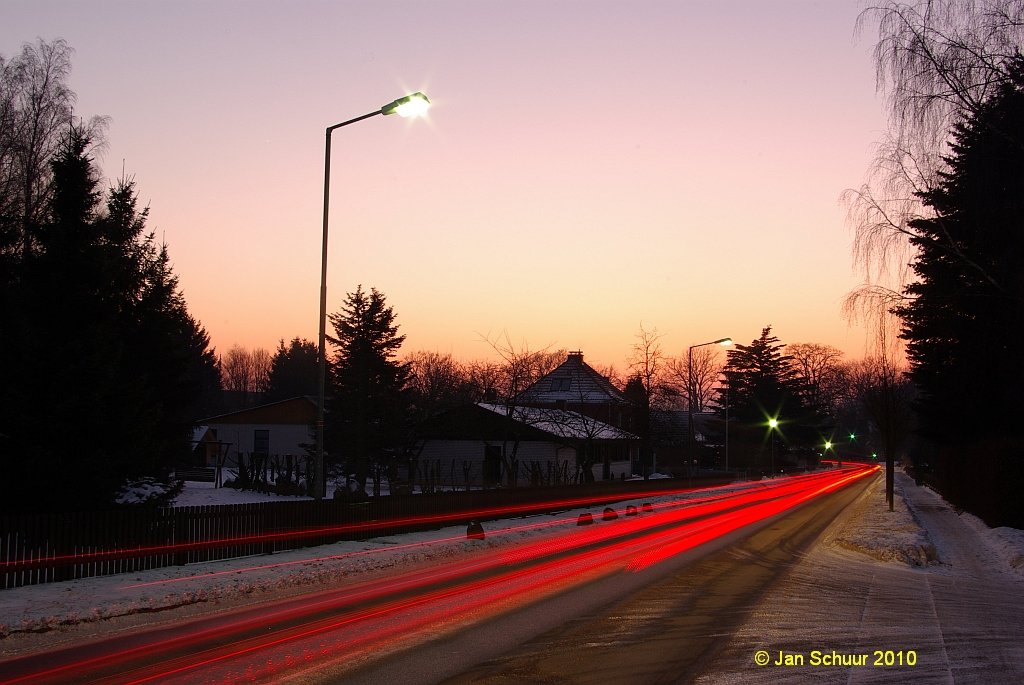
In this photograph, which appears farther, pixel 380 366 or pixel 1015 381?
pixel 380 366

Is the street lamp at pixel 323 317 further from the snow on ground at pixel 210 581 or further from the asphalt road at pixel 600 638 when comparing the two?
the asphalt road at pixel 600 638

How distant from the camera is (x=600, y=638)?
384 inches

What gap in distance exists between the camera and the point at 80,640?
9750 millimetres

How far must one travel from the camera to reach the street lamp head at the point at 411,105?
16.4 metres

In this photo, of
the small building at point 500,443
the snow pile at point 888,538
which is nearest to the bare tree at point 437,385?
the small building at point 500,443

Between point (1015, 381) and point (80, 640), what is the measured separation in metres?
27.5

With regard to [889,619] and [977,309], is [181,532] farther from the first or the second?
[977,309]

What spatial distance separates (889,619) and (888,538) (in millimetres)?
10353

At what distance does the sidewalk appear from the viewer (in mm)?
8266

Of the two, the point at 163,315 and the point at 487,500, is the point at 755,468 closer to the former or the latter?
the point at 487,500

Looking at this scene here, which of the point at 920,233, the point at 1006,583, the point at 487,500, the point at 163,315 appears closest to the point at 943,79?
the point at 920,233

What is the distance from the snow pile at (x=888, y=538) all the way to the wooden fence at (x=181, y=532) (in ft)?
36.5

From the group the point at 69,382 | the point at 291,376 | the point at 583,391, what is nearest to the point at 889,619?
the point at 69,382

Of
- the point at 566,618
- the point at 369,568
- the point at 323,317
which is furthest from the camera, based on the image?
the point at 323,317
